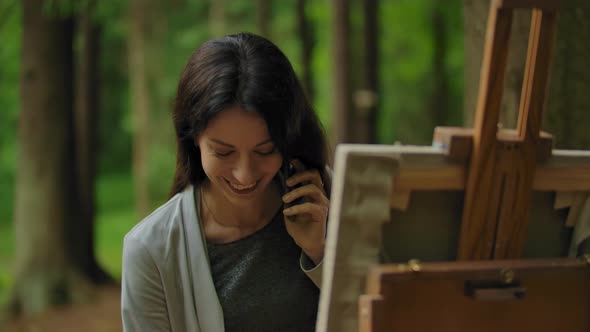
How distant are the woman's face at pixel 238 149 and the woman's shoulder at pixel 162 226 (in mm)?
180

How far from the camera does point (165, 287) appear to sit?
1815mm

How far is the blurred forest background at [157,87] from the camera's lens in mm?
2866

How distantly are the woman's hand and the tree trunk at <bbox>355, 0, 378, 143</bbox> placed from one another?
16.8 ft

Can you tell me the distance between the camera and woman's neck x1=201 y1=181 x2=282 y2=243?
2.01m

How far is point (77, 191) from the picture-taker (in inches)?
295

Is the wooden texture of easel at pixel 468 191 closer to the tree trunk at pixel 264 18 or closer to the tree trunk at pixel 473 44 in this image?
the tree trunk at pixel 473 44

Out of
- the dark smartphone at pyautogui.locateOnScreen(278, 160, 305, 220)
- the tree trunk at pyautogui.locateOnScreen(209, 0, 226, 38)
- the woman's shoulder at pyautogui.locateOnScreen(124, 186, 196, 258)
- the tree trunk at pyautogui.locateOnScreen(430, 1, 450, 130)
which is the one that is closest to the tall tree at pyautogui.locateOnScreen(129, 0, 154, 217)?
the tree trunk at pyautogui.locateOnScreen(209, 0, 226, 38)

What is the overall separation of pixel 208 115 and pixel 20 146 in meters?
5.98

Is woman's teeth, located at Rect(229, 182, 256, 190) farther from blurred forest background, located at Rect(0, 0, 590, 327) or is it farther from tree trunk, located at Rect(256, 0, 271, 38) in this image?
tree trunk, located at Rect(256, 0, 271, 38)

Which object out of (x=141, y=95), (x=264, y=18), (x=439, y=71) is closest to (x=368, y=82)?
(x=264, y=18)

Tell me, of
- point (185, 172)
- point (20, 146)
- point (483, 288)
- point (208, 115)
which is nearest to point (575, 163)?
point (483, 288)

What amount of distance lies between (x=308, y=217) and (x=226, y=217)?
0.82ft

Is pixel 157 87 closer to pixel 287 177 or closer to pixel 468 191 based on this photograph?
pixel 287 177

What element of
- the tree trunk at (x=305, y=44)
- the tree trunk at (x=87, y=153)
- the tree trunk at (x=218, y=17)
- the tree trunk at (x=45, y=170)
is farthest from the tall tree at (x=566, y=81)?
the tree trunk at (x=218, y=17)
